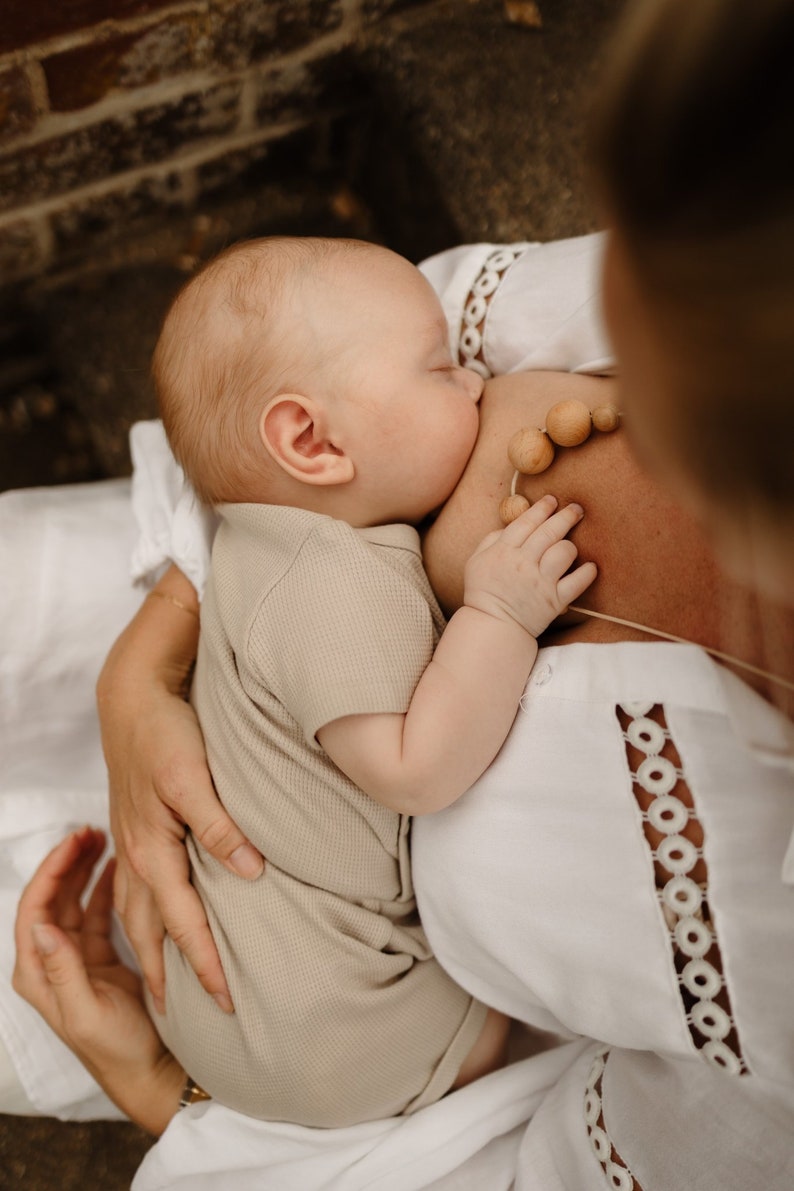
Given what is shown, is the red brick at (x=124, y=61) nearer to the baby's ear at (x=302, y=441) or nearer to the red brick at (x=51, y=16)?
the red brick at (x=51, y=16)

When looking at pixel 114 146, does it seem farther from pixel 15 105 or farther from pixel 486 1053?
pixel 486 1053

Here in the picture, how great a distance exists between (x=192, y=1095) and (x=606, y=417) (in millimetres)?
945

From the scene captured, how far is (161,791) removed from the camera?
3.57 feet

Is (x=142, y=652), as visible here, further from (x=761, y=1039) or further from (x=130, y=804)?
(x=761, y=1039)

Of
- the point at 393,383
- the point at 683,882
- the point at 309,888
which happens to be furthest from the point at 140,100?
the point at 683,882

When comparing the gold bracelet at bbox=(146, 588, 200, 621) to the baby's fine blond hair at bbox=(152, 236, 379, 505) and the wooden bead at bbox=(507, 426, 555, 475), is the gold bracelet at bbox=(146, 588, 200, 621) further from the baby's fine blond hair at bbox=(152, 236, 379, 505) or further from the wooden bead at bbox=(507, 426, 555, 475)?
the wooden bead at bbox=(507, 426, 555, 475)

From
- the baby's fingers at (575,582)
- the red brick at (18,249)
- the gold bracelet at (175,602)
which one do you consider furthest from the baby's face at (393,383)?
the red brick at (18,249)

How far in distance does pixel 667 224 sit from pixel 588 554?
46 centimetres

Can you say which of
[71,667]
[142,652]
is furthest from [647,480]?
[71,667]

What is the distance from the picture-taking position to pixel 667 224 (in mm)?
502

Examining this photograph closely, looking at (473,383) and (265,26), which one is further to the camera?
(265,26)

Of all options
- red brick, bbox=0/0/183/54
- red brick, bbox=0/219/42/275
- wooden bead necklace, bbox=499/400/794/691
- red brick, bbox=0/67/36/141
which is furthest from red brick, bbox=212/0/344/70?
wooden bead necklace, bbox=499/400/794/691

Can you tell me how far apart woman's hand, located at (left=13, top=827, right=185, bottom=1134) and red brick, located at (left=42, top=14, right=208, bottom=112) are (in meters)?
1.16

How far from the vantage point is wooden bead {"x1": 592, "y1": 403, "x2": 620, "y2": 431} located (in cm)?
93
